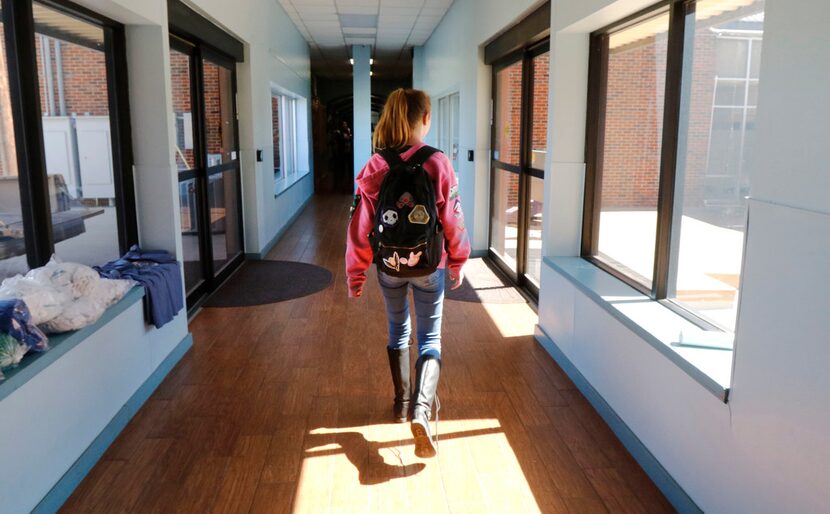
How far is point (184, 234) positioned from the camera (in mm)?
5312

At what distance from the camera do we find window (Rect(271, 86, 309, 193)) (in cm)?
1006

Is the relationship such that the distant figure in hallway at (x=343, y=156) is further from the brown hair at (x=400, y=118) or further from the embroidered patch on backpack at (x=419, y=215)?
the embroidered patch on backpack at (x=419, y=215)

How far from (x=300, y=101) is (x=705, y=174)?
1068 centimetres

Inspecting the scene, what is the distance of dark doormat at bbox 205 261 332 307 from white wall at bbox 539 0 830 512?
11.7 ft

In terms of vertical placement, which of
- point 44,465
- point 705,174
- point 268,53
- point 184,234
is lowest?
point 44,465

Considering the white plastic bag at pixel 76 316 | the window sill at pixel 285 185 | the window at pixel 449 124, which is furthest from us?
the window sill at pixel 285 185

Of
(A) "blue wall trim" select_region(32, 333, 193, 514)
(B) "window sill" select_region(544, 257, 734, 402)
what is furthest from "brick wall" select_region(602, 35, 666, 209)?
(A) "blue wall trim" select_region(32, 333, 193, 514)

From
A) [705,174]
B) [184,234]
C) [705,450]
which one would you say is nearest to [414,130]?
[705,174]

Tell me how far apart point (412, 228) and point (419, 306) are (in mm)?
429

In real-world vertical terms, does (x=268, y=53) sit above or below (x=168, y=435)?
above

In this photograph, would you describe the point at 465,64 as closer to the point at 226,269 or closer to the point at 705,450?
the point at 226,269

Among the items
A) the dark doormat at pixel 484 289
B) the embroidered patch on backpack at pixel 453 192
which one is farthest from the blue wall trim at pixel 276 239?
the embroidered patch on backpack at pixel 453 192

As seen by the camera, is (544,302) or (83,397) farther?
(544,302)

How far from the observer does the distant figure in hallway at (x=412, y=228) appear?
276 centimetres
